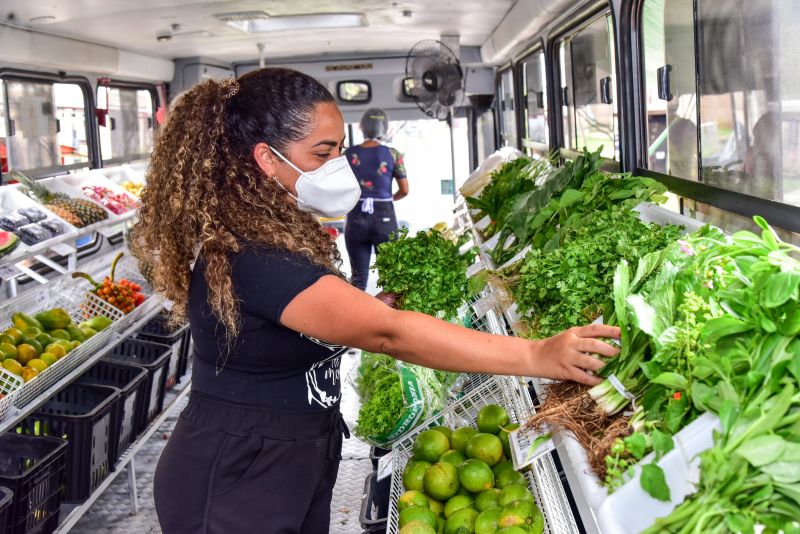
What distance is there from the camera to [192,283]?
2.02m

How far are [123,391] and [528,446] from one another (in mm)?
2866

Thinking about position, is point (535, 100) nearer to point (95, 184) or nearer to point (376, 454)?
point (95, 184)

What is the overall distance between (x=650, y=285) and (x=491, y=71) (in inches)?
309

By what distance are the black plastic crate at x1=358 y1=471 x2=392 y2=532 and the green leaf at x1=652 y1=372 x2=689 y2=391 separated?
1.75 m

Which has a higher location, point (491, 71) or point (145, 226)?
point (491, 71)

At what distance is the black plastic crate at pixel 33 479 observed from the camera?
10.2 feet

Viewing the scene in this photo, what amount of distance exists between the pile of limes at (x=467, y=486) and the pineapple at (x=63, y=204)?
3.77 m

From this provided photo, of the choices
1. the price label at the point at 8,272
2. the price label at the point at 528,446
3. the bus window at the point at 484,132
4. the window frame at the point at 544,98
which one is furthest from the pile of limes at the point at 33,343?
the bus window at the point at 484,132

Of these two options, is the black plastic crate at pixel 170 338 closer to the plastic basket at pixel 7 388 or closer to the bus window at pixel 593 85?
the plastic basket at pixel 7 388

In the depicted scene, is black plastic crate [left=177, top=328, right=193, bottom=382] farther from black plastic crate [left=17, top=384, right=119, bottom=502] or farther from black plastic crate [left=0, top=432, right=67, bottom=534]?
black plastic crate [left=0, top=432, right=67, bottom=534]

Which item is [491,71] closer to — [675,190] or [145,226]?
[675,190]

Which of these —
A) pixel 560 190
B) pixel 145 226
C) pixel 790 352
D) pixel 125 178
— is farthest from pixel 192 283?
pixel 125 178

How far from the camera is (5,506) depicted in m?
2.93

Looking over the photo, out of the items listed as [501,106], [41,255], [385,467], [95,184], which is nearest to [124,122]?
[95,184]
